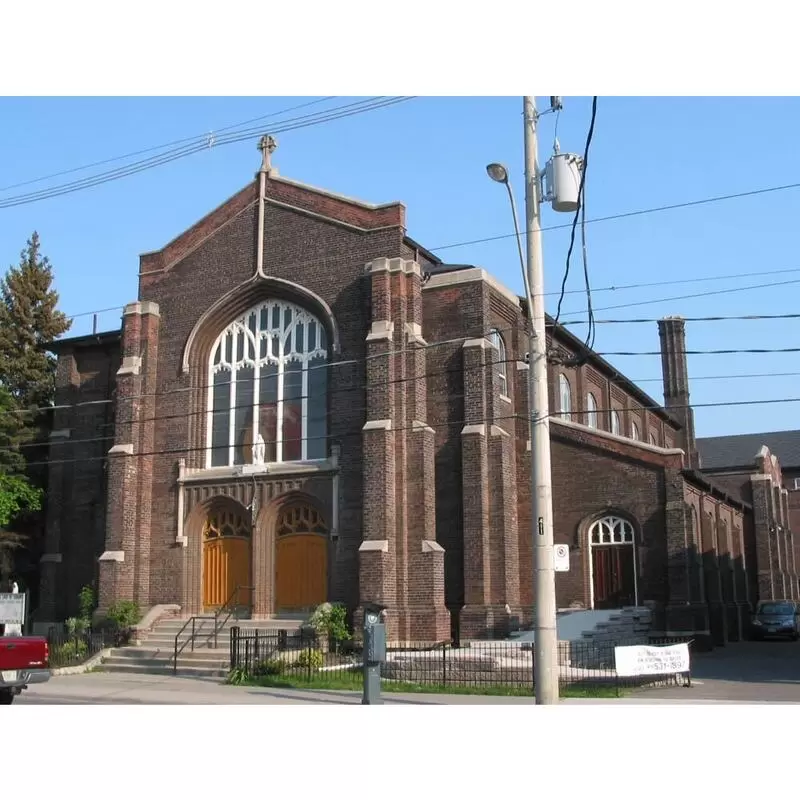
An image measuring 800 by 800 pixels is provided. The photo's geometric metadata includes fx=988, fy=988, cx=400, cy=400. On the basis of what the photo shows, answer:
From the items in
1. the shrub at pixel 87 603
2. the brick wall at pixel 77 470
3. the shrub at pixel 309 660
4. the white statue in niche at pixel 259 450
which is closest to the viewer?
the shrub at pixel 309 660

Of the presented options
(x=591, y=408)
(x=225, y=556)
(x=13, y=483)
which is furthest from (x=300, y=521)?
Result: (x=591, y=408)

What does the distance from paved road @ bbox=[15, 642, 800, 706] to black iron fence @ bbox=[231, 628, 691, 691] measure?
36.4 inches

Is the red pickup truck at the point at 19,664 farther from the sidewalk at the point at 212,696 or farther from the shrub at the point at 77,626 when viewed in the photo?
the shrub at the point at 77,626

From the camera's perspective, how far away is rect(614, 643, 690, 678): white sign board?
17.9 meters

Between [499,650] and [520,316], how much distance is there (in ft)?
38.6

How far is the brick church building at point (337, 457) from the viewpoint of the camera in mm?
26250

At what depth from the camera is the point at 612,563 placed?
1126 inches

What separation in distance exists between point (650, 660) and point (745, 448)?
177ft

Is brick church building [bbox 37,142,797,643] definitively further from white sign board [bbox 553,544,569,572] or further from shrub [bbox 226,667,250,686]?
white sign board [bbox 553,544,569,572]

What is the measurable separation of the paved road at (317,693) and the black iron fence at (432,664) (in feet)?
3.04

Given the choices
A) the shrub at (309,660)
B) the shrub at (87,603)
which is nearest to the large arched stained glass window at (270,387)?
the shrub at (87,603)
